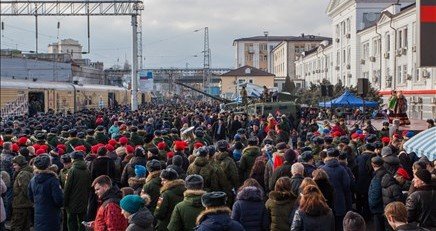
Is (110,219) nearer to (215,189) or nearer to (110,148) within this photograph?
(215,189)

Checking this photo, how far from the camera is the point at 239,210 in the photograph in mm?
7438

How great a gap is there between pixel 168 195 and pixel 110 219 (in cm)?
115

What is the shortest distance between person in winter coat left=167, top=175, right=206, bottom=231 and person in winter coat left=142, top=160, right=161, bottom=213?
141 centimetres

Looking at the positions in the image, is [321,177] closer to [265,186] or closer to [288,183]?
A: [288,183]

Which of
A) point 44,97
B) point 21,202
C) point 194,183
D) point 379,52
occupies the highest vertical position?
point 379,52

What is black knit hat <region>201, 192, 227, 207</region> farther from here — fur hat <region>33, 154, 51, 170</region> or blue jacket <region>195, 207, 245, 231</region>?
fur hat <region>33, 154, 51, 170</region>

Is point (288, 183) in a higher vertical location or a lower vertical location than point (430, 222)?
higher

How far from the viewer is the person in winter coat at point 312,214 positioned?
272 inches

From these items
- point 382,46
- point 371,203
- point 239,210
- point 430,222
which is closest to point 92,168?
point 239,210

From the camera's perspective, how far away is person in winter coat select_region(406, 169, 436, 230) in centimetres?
766

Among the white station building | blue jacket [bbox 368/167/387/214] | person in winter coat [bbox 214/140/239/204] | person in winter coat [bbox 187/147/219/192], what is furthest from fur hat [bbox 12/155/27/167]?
the white station building

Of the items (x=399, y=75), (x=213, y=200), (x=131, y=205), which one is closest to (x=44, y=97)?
(x=399, y=75)

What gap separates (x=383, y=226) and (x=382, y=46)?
42.1 m

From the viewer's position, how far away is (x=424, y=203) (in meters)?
7.71
